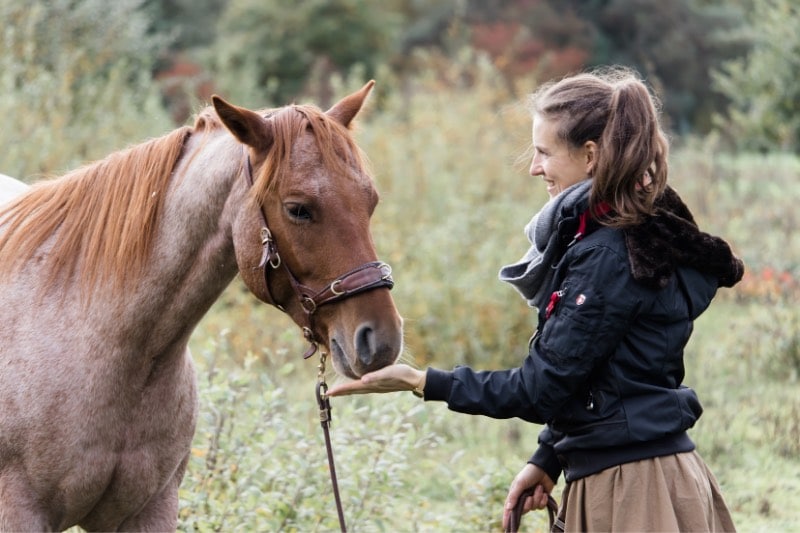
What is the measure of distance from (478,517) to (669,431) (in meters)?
2.00

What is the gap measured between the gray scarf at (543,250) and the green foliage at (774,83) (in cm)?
888

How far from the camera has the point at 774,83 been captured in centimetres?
1072

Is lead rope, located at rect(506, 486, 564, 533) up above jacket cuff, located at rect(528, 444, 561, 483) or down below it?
below

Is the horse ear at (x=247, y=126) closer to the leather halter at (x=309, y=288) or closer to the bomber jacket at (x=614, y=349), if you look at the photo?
the leather halter at (x=309, y=288)

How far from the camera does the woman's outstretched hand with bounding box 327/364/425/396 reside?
2.41 metres

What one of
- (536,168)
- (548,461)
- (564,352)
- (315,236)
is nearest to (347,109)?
(315,236)

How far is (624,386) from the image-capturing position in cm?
237

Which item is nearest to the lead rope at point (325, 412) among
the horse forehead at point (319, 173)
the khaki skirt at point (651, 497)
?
the horse forehead at point (319, 173)

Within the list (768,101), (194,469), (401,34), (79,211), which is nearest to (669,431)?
(79,211)

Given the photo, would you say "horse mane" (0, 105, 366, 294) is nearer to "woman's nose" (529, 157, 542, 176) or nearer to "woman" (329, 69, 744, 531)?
"woman's nose" (529, 157, 542, 176)

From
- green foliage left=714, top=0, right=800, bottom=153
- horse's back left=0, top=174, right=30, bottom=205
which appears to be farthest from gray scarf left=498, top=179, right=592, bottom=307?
green foliage left=714, top=0, right=800, bottom=153

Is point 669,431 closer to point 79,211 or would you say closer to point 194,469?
point 79,211

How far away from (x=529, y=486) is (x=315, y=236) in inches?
38.3

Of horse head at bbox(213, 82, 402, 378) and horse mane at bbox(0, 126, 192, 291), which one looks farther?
horse mane at bbox(0, 126, 192, 291)
